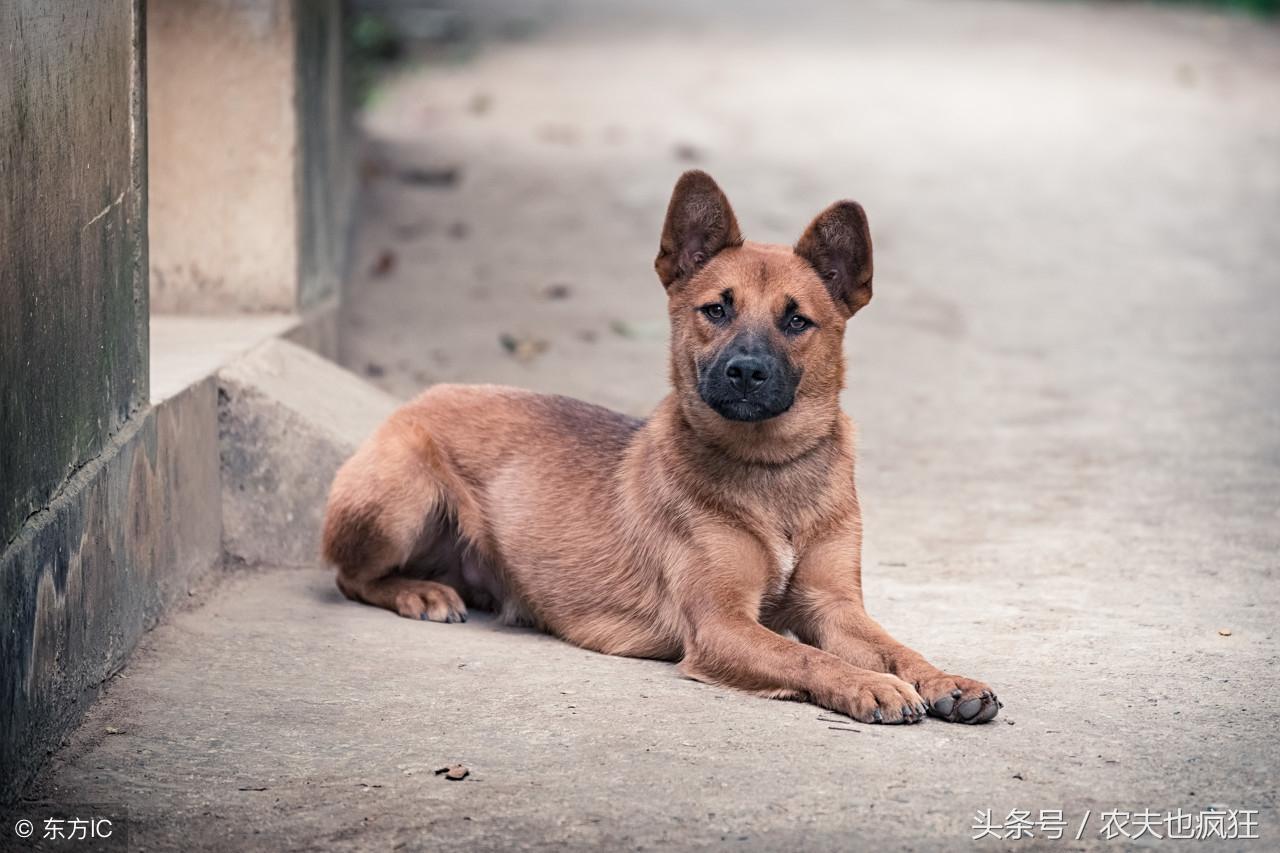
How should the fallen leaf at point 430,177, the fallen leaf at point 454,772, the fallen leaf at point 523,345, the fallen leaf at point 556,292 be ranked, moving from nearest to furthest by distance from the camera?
1. the fallen leaf at point 454,772
2. the fallen leaf at point 523,345
3. the fallen leaf at point 556,292
4. the fallen leaf at point 430,177

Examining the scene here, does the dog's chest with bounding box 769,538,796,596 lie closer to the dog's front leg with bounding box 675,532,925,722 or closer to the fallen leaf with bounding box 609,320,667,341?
the dog's front leg with bounding box 675,532,925,722

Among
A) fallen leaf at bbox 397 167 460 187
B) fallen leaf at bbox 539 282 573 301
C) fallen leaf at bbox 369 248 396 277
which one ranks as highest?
fallen leaf at bbox 397 167 460 187

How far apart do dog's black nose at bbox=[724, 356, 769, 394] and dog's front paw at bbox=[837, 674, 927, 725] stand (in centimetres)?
83

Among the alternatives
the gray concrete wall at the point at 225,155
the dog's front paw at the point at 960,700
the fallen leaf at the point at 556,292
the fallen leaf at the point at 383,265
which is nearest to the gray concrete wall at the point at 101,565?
the gray concrete wall at the point at 225,155

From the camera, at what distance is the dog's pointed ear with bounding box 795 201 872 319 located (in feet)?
15.0

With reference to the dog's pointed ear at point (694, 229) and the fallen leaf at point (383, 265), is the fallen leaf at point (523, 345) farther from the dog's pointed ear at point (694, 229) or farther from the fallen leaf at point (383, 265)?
the dog's pointed ear at point (694, 229)

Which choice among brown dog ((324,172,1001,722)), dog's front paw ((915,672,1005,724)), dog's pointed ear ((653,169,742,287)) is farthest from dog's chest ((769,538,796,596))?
dog's pointed ear ((653,169,742,287))

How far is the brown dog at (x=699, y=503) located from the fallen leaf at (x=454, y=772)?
94 centimetres

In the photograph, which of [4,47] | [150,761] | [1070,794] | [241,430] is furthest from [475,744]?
[241,430]

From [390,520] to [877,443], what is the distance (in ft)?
9.90

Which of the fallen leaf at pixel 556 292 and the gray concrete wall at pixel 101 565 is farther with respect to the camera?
the fallen leaf at pixel 556 292

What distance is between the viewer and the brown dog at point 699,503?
432 centimetres

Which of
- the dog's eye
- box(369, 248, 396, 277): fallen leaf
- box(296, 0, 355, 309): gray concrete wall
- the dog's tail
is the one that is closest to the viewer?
the dog's eye

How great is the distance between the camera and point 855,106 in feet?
47.9
